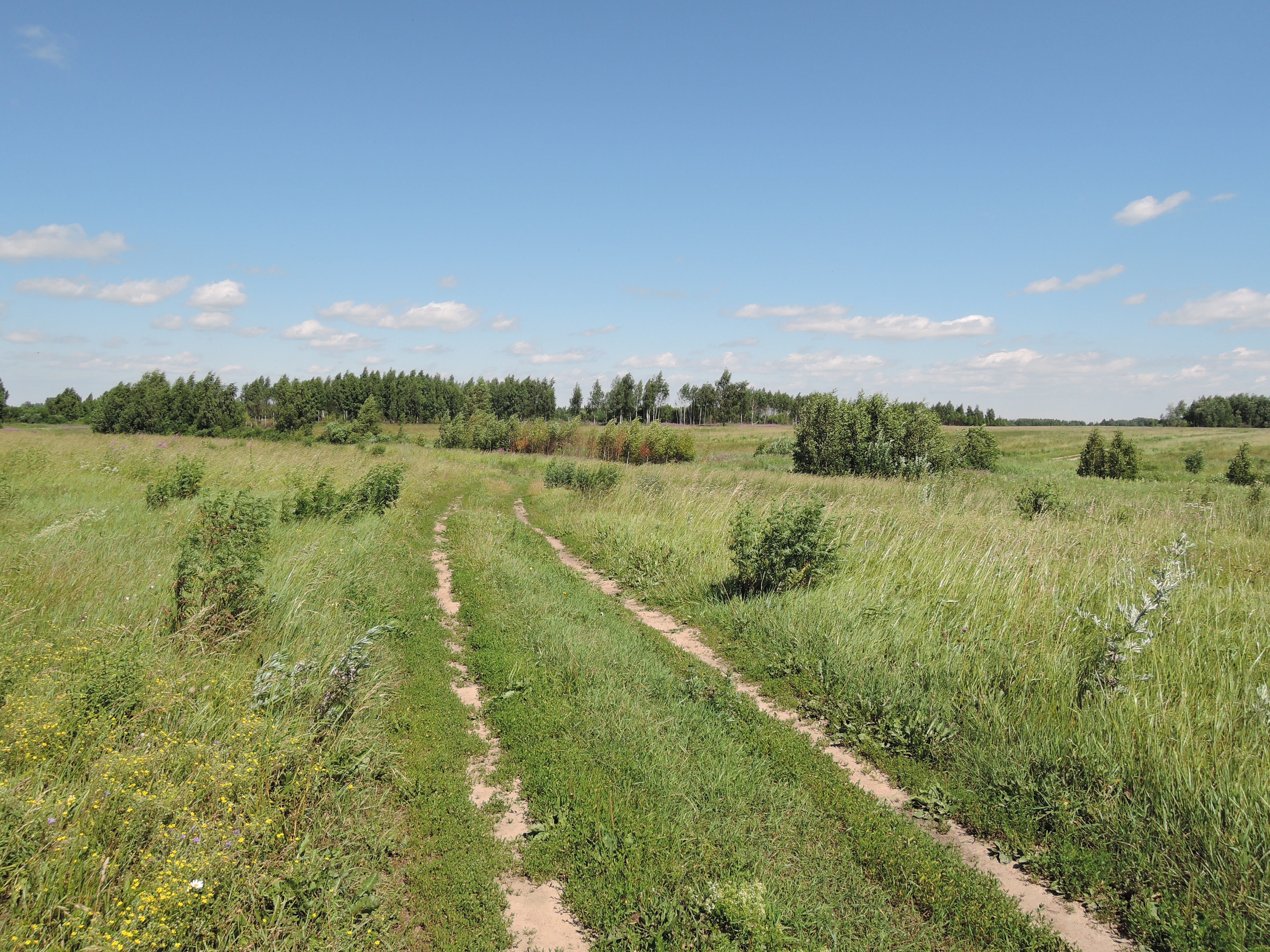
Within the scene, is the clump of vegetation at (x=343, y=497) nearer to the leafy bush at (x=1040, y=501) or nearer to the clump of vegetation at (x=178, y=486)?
the clump of vegetation at (x=178, y=486)

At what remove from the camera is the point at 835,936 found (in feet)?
11.1

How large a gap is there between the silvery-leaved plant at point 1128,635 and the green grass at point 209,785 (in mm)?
5707

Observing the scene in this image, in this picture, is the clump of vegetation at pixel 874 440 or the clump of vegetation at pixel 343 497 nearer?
the clump of vegetation at pixel 343 497

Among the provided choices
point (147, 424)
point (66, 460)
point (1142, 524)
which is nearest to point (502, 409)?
point (147, 424)

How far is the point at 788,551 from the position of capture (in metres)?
8.85

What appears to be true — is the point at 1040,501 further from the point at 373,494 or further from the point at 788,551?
the point at 373,494

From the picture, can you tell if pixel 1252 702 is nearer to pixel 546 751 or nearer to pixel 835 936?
pixel 835 936

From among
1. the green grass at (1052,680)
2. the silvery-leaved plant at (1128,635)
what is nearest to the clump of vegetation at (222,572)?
the green grass at (1052,680)

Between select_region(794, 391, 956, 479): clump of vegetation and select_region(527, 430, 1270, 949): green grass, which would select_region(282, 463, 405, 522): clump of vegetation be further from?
select_region(794, 391, 956, 479): clump of vegetation

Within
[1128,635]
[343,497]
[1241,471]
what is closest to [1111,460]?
[1241,471]

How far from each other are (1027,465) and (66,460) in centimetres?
5734

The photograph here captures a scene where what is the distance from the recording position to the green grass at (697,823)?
3.47 metres

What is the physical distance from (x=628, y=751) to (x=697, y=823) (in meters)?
1.03

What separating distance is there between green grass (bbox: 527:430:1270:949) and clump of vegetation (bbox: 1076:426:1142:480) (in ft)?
87.9
